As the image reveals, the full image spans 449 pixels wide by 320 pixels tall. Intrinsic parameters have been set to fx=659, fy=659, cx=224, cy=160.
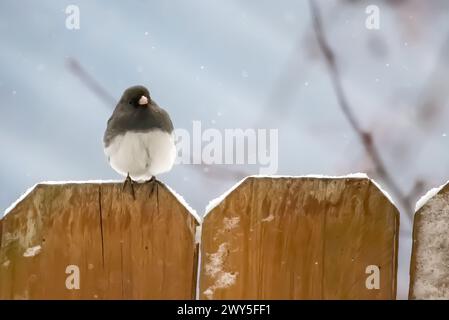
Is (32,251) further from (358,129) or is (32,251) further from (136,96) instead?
(358,129)

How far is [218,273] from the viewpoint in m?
1.50

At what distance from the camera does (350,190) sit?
4.93 ft

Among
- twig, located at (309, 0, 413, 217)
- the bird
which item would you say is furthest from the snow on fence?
the bird

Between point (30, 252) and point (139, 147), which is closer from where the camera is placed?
point (30, 252)

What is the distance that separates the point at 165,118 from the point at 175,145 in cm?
9

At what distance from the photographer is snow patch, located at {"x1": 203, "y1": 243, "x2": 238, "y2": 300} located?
4.92 feet

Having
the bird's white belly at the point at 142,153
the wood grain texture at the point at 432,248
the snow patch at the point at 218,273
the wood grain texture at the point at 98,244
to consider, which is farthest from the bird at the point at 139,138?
the wood grain texture at the point at 432,248

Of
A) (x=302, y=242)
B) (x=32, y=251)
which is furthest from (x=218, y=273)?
(x=32, y=251)

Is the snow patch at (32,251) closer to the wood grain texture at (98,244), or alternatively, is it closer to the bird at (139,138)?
the wood grain texture at (98,244)

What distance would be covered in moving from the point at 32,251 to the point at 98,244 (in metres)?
0.16

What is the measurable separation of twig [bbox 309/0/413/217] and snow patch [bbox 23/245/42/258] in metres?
0.79
